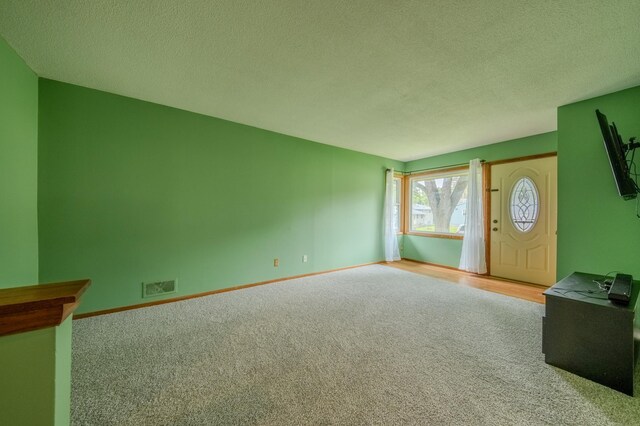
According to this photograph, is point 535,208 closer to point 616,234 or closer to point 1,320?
point 616,234

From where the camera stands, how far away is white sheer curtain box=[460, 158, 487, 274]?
418 cm

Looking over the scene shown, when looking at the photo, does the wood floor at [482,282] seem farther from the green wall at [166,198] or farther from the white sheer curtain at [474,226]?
the green wall at [166,198]

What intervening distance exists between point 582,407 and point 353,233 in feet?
11.8

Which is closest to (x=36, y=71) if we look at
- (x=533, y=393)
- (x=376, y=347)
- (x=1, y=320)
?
(x=1, y=320)

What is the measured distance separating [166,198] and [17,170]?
113cm

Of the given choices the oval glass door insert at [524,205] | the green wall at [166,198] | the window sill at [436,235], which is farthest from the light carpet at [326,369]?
the window sill at [436,235]

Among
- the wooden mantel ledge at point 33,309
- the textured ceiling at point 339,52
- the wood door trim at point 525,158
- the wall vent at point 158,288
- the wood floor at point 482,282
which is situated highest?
the textured ceiling at point 339,52

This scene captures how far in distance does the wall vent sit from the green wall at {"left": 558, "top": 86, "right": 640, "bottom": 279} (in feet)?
15.2

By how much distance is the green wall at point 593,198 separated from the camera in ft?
7.64

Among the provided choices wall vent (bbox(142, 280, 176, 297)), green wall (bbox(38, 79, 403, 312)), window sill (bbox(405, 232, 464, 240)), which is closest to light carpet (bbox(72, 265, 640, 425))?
wall vent (bbox(142, 280, 176, 297))

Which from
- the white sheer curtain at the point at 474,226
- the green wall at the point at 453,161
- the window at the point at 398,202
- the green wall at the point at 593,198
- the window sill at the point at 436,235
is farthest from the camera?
the window at the point at 398,202

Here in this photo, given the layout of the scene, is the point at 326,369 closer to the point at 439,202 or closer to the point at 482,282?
the point at 482,282

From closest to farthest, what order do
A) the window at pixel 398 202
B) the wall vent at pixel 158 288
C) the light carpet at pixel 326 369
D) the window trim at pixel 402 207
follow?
the light carpet at pixel 326 369, the wall vent at pixel 158 288, the window at pixel 398 202, the window trim at pixel 402 207

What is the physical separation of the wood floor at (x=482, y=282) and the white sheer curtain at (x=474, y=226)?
0.71ft
